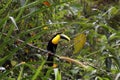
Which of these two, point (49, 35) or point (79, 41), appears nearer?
point (79, 41)

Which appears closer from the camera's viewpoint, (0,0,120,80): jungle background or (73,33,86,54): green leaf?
(0,0,120,80): jungle background

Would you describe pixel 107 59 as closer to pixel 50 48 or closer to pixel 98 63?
pixel 98 63

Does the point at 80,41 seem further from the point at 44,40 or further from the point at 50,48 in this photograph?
the point at 44,40

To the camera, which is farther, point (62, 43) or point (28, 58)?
point (62, 43)

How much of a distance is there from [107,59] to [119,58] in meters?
0.08

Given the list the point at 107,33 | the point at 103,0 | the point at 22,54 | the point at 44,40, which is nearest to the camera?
the point at 107,33

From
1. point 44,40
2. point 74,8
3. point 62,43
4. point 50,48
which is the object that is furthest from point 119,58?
point 62,43

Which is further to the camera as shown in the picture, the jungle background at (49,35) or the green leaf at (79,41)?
the green leaf at (79,41)

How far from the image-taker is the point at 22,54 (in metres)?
2.14

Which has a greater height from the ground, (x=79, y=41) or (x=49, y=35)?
(x=79, y=41)

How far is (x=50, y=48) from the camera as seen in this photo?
196 centimetres

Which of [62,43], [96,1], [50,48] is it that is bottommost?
[96,1]

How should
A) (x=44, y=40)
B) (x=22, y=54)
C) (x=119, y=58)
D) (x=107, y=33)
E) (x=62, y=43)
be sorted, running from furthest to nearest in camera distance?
(x=62, y=43) → (x=44, y=40) → (x=22, y=54) → (x=107, y=33) → (x=119, y=58)

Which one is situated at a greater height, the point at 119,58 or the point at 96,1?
the point at 119,58
